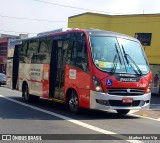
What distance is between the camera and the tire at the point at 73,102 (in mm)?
13117

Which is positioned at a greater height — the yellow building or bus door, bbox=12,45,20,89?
the yellow building

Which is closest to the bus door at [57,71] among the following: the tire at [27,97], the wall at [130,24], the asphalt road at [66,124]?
the asphalt road at [66,124]

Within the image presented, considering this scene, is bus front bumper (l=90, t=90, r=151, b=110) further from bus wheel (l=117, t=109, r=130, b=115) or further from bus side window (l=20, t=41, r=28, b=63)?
bus side window (l=20, t=41, r=28, b=63)

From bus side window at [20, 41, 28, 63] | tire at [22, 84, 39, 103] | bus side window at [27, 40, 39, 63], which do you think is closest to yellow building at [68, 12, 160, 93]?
bus side window at [20, 41, 28, 63]

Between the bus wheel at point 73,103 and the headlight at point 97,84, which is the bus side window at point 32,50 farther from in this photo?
the headlight at point 97,84

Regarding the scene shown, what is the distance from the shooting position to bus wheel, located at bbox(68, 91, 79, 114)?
1312 cm

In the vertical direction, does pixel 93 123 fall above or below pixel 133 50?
below

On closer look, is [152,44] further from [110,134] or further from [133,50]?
[110,134]

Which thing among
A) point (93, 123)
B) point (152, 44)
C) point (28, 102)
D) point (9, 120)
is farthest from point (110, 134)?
point (152, 44)

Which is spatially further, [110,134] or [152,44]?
[152,44]

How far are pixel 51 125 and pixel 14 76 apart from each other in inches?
376

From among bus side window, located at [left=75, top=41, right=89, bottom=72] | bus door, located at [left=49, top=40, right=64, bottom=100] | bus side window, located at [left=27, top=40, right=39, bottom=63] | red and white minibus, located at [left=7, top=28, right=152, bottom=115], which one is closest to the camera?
red and white minibus, located at [left=7, top=28, right=152, bottom=115]

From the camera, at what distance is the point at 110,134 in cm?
941

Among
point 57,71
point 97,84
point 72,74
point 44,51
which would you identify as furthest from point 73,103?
point 44,51
